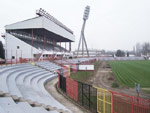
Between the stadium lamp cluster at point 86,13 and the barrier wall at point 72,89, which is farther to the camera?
the stadium lamp cluster at point 86,13

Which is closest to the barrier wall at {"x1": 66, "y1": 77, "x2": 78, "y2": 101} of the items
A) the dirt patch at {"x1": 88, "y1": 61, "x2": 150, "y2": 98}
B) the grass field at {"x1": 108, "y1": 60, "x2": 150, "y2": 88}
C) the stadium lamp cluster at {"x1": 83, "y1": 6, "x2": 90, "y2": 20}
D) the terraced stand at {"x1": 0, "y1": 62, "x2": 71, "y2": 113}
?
the terraced stand at {"x1": 0, "y1": 62, "x2": 71, "y2": 113}

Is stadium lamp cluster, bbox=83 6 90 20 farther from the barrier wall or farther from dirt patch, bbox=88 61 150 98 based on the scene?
the barrier wall

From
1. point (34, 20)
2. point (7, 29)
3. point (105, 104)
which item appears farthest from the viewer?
point (7, 29)

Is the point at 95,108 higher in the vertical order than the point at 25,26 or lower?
lower

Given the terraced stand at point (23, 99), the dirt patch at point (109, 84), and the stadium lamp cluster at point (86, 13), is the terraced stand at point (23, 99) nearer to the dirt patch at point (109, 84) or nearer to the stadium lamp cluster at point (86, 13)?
the dirt patch at point (109, 84)

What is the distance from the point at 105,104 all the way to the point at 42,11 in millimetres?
34832

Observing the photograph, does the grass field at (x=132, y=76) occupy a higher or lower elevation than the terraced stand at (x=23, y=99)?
lower

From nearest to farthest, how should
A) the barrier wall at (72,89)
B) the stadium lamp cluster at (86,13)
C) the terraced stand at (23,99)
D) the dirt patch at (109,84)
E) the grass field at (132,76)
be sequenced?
1. the terraced stand at (23,99)
2. the barrier wall at (72,89)
3. the dirt patch at (109,84)
4. the grass field at (132,76)
5. the stadium lamp cluster at (86,13)

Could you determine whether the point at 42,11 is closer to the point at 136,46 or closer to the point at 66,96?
the point at 66,96

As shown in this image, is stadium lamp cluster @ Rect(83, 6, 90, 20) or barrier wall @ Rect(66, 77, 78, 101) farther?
stadium lamp cluster @ Rect(83, 6, 90, 20)

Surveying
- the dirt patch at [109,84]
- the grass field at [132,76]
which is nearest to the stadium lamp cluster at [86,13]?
the grass field at [132,76]

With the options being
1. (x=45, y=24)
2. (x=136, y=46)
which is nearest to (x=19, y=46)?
(x=45, y=24)

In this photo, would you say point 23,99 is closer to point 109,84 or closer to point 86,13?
point 109,84

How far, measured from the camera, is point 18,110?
4410 mm
